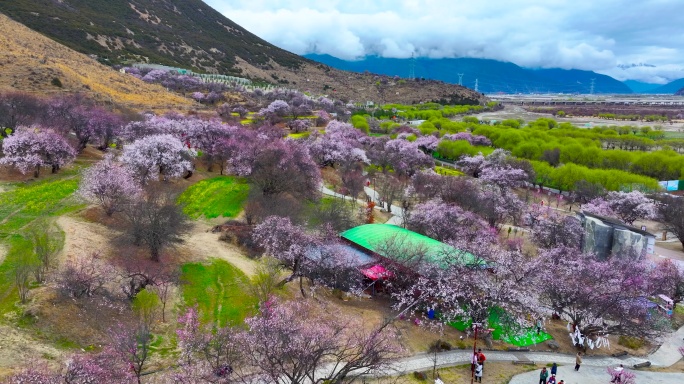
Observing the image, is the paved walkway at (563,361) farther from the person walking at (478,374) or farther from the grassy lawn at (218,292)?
the grassy lawn at (218,292)

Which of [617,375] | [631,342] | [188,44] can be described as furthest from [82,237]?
[188,44]

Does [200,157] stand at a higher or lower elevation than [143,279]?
higher

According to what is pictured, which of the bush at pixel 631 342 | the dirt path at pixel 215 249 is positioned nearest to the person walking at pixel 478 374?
the bush at pixel 631 342

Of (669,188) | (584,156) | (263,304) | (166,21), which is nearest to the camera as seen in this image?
(263,304)

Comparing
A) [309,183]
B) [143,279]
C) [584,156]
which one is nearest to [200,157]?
[309,183]

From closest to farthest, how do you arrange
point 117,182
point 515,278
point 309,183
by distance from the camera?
point 515,278 < point 117,182 < point 309,183

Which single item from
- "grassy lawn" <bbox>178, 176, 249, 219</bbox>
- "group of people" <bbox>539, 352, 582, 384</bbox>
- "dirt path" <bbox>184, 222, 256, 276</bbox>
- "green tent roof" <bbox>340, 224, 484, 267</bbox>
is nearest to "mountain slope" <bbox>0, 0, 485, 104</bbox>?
"grassy lawn" <bbox>178, 176, 249, 219</bbox>

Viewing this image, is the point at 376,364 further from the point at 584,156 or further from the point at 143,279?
the point at 584,156

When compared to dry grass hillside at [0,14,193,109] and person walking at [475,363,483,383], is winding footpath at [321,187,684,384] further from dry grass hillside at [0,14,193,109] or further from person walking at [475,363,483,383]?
dry grass hillside at [0,14,193,109]
